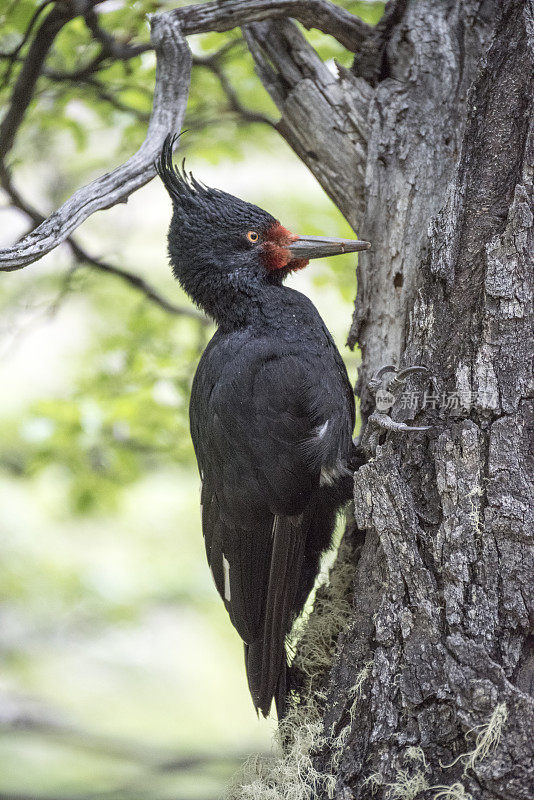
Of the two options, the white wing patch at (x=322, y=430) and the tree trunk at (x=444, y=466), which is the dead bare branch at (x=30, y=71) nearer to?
the tree trunk at (x=444, y=466)

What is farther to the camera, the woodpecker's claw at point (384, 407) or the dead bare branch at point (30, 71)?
the dead bare branch at point (30, 71)

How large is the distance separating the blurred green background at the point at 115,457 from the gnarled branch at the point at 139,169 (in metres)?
0.70

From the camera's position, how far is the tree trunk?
141 cm

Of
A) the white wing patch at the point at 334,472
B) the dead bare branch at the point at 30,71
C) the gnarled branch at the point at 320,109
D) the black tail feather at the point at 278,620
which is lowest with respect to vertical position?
the black tail feather at the point at 278,620

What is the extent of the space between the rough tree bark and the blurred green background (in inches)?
23.9

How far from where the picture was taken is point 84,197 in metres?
1.81

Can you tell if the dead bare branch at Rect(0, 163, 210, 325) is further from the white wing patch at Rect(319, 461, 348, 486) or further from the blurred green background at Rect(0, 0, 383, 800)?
the white wing patch at Rect(319, 461, 348, 486)

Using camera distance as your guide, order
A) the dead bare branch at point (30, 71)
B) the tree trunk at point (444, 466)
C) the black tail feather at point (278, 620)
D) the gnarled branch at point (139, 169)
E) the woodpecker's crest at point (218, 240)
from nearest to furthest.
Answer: the tree trunk at point (444, 466)
the gnarled branch at point (139, 169)
the black tail feather at point (278, 620)
the woodpecker's crest at point (218, 240)
the dead bare branch at point (30, 71)

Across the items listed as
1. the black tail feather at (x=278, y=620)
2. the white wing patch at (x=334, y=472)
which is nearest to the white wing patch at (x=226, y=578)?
the black tail feather at (x=278, y=620)

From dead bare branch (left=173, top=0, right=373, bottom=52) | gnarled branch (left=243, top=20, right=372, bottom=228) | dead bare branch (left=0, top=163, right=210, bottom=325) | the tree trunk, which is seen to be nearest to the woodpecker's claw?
the tree trunk

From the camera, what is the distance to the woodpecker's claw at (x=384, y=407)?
1755mm

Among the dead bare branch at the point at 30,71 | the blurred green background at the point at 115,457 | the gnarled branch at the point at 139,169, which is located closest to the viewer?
the gnarled branch at the point at 139,169

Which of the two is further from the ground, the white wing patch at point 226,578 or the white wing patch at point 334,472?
the white wing patch at point 334,472

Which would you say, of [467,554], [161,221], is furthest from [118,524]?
[467,554]
